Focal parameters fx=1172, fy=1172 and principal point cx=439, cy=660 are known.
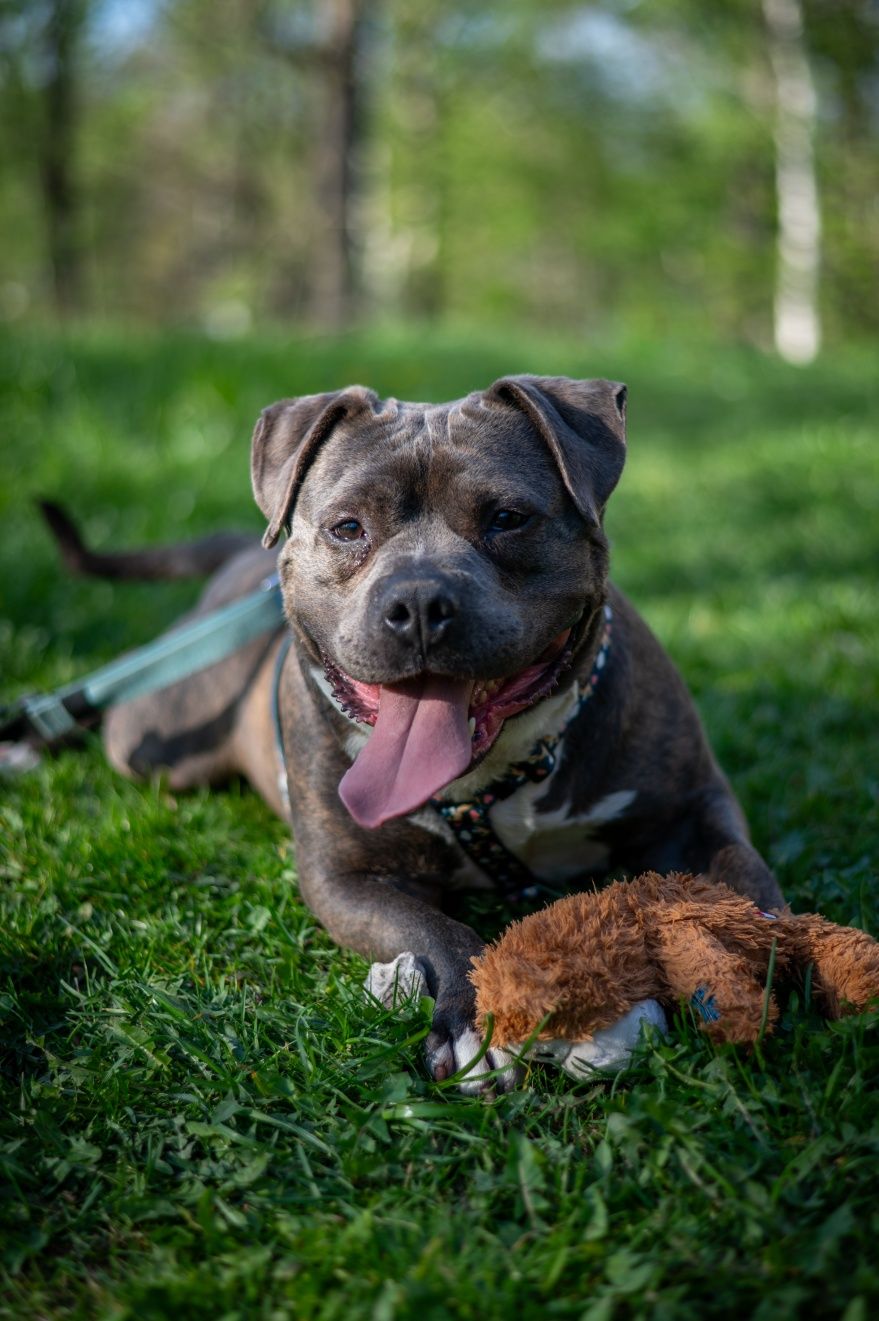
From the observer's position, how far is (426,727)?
270 centimetres

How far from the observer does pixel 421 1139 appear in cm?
223

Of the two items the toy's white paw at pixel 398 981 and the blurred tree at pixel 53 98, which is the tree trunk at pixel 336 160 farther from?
the toy's white paw at pixel 398 981

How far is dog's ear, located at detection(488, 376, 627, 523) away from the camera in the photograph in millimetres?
2887

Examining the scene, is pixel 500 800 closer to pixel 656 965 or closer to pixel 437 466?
pixel 656 965

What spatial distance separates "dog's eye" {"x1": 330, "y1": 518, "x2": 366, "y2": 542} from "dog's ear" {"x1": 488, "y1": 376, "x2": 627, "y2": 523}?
517mm

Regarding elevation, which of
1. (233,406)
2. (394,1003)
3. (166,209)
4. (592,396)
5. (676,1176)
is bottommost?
(166,209)

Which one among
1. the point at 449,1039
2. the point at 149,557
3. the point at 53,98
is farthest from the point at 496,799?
the point at 53,98

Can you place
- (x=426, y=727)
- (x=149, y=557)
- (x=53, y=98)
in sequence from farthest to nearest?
(x=53, y=98) < (x=149, y=557) < (x=426, y=727)

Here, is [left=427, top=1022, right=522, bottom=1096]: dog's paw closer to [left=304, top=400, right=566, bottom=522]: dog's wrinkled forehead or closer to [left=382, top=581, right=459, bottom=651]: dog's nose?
[left=382, top=581, right=459, bottom=651]: dog's nose

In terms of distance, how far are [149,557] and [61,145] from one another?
19911 millimetres

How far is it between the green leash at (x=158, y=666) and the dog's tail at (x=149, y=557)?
1.06 metres

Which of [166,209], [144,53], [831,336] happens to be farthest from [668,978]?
[166,209]

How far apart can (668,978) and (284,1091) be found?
81 cm

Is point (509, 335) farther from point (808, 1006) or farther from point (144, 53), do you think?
point (144, 53)
